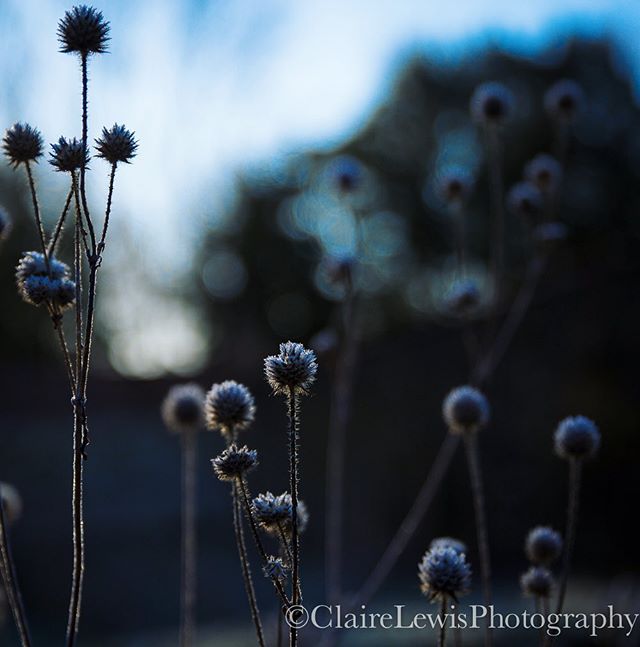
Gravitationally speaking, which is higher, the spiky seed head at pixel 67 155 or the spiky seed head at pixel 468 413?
the spiky seed head at pixel 67 155

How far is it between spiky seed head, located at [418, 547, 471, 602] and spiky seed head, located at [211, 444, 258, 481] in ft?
1.45

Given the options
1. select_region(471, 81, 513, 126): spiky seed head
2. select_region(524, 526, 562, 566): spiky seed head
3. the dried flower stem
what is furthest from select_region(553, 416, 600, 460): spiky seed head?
select_region(471, 81, 513, 126): spiky seed head

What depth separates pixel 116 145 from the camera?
170cm

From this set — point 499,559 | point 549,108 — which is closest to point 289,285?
point 499,559

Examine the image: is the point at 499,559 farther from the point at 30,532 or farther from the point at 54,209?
the point at 54,209

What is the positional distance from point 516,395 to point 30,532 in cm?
641

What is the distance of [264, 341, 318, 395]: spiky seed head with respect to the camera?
156 centimetres

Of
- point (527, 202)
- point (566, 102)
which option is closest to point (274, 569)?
point (527, 202)

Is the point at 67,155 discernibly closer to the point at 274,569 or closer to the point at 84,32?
the point at 84,32

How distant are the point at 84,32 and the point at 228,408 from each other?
75 centimetres

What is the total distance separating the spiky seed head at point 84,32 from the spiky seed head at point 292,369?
68cm

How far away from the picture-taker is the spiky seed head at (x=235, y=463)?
4.99ft

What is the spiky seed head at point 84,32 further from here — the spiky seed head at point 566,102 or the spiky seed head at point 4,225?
the spiky seed head at point 566,102

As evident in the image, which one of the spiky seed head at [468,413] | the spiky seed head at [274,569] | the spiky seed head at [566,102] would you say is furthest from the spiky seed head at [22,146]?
the spiky seed head at [566,102]
